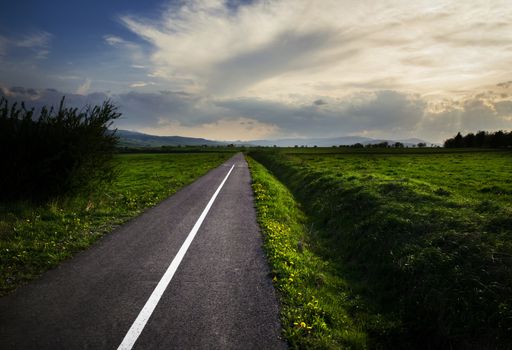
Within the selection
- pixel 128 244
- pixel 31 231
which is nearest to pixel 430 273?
pixel 128 244

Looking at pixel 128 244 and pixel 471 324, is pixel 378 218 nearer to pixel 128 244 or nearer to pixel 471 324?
pixel 471 324

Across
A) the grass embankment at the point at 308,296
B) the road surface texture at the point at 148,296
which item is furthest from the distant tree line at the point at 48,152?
the grass embankment at the point at 308,296

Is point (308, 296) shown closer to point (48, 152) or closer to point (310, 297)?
point (310, 297)

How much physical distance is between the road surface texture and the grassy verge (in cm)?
31

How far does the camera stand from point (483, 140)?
107m

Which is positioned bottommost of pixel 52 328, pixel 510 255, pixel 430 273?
pixel 52 328

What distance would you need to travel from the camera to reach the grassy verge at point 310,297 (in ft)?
16.6

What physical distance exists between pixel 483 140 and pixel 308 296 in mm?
127871

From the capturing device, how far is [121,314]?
208 inches

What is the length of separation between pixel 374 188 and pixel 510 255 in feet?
27.3

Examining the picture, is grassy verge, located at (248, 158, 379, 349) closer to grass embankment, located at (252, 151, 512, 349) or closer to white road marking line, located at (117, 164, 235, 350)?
grass embankment, located at (252, 151, 512, 349)

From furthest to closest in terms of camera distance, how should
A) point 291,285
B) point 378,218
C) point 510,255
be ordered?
point 378,218 < point 291,285 < point 510,255

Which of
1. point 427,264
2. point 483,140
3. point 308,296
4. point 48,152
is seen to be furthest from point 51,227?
point 483,140

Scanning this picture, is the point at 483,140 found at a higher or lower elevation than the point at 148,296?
higher
